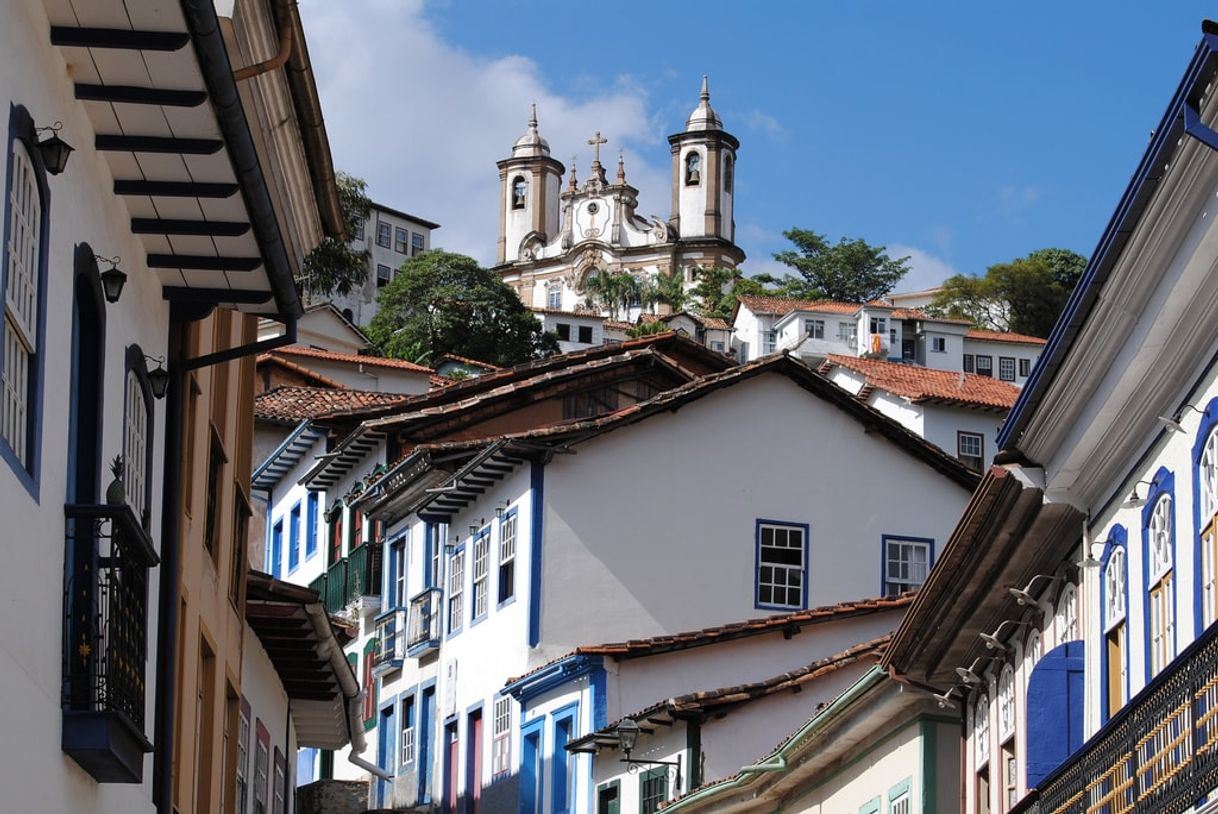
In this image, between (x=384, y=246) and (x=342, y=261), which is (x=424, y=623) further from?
(x=384, y=246)

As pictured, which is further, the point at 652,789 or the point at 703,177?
the point at 703,177

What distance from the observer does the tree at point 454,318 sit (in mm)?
102625

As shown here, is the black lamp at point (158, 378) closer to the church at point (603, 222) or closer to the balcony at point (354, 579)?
the balcony at point (354, 579)

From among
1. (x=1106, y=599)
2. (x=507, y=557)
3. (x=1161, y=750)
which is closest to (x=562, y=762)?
(x=507, y=557)

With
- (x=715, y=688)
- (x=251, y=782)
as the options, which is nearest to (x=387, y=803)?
(x=715, y=688)

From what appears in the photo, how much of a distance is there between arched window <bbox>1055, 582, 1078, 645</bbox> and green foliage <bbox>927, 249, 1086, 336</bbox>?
108 m

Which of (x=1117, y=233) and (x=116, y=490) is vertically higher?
(x=1117, y=233)

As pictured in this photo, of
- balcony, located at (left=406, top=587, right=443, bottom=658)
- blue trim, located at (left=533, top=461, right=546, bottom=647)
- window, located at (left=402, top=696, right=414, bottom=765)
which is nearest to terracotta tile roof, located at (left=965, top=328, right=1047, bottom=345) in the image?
window, located at (left=402, top=696, right=414, bottom=765)

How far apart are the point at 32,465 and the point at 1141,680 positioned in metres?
6.83

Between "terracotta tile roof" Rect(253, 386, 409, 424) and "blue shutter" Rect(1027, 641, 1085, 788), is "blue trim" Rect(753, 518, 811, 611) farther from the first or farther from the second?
"blue shutter" Rect(1027, 641, 1085, 788)

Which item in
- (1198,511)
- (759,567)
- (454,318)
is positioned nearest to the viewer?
(1198,511)

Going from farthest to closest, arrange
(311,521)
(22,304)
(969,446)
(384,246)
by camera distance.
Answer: (384,246)
(969,446)
(311,521)
(22,304)

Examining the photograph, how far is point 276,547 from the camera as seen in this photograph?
151 ft

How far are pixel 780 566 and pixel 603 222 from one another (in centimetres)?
12466
